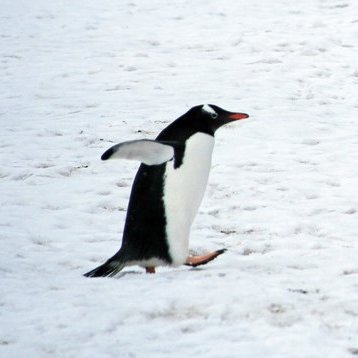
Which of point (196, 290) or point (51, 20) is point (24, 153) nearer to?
point (196, 290)

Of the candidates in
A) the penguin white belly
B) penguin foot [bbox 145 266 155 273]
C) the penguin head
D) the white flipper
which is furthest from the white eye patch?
penguin foot [bbox 145 266 155 273]

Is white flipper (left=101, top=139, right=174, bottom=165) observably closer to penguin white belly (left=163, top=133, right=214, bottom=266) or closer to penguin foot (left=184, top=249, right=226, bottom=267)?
penguin white belly (left=163, top=133, right=214, bottom=266)

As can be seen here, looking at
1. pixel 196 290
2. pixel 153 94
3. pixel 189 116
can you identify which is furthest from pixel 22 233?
pixel 153 94

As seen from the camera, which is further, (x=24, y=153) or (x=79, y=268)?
(x=24, y=153)

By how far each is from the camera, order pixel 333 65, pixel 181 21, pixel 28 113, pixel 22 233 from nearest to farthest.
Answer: pixel 22 233
pixel 28 113
pixel 333 65
pixel 181 21

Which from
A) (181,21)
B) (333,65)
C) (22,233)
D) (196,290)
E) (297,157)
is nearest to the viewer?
(196,290)

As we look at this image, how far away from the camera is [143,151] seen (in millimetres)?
4133

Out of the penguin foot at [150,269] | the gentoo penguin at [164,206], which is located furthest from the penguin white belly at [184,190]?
the penguin foot at [150,269]

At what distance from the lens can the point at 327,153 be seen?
22.8 feet

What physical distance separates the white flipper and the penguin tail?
20.5 inches

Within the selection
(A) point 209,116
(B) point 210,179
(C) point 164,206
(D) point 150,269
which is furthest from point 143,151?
(B) point 210,179

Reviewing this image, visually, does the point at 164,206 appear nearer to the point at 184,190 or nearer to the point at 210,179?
the point at 184,190

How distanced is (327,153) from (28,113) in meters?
3.16

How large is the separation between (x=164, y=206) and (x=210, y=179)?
2.12 metres
